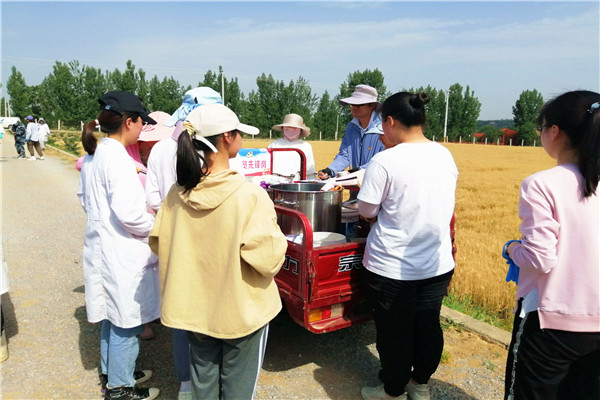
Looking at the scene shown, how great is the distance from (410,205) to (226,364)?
→ 1.36 m

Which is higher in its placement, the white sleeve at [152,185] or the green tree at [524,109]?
the green tree at [524,109]

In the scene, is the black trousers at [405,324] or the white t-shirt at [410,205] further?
the black trousers at [405,324]

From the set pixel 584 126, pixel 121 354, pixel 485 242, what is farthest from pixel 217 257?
pixel 485 242

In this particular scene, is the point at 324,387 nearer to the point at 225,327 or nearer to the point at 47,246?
the point at 225,327

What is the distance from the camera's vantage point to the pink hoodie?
74.3 inches

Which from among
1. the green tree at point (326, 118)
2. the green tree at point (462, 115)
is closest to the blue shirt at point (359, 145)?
the green tree at point (326, 118)

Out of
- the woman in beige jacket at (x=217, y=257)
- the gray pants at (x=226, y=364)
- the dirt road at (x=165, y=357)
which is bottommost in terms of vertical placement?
the dirt road at (x=165, y=357)

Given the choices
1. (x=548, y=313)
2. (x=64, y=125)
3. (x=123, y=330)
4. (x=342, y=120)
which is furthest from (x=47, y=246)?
(x=342, y=120)

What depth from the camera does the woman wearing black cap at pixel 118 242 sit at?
8.66 feet

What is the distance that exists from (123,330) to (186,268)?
3.52 feet

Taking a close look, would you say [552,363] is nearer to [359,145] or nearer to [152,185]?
[152,185]

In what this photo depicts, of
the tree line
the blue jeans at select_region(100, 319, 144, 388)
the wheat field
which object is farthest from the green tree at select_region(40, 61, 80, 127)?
the blue jeans at select_region(100, 319, 144, 388)

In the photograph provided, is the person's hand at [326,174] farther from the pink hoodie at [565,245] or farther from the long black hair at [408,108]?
the pink hoodie at [565,245]

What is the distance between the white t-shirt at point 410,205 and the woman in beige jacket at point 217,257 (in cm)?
87
